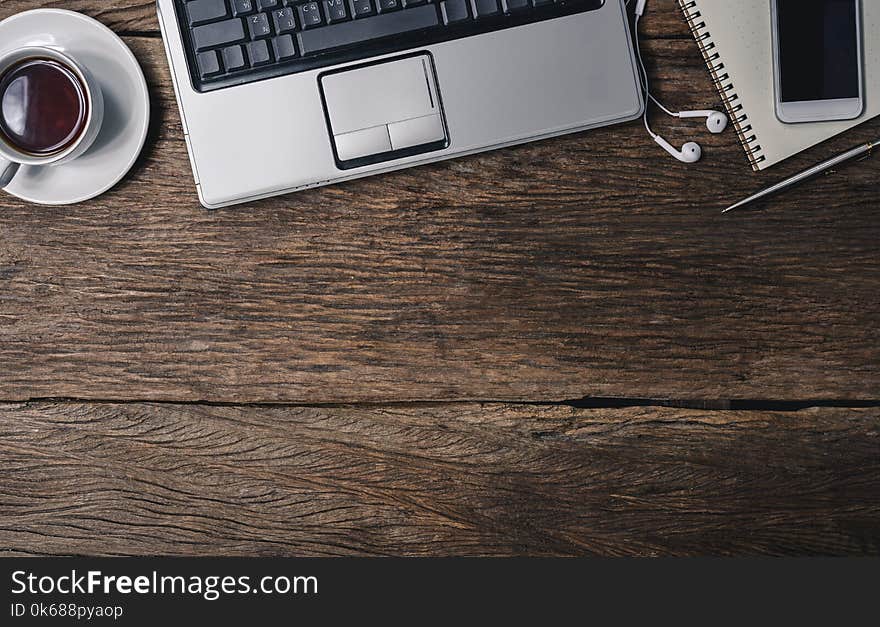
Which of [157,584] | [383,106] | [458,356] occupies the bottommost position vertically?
[157,584]

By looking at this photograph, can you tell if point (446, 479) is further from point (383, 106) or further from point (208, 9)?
point (208, 9)

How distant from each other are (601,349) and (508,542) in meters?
0.19

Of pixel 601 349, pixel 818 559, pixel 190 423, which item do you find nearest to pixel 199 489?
pixel 190 423

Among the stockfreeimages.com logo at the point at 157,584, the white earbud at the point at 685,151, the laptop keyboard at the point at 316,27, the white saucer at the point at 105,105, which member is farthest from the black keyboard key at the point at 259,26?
the stockfreeimages.com logo at the point at 157,584

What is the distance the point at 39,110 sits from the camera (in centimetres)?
60

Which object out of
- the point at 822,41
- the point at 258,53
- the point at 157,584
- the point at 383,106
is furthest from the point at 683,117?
the point at 157,584

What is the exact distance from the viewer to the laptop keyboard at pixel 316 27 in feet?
1.92

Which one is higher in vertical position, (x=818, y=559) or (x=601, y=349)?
(x=601, y=349)

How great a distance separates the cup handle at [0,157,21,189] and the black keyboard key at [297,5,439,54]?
25 centimetres

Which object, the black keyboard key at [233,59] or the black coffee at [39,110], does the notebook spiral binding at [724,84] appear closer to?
the black keyboard key at [233,59]

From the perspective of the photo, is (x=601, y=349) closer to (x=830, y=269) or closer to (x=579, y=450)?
(x=579, y=450)

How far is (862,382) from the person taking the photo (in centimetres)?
65

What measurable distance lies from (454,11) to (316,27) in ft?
0.36

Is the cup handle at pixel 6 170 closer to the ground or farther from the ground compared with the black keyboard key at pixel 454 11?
closer to the ground
